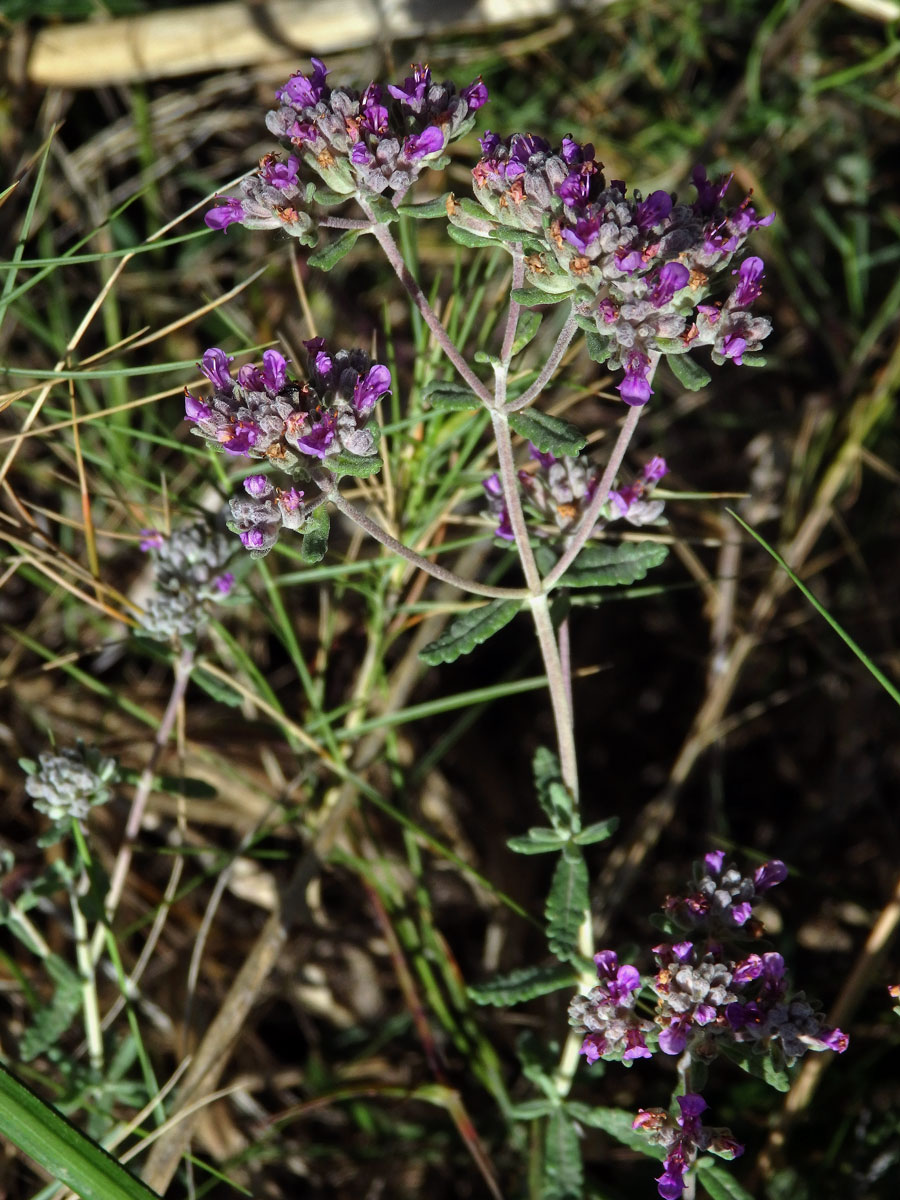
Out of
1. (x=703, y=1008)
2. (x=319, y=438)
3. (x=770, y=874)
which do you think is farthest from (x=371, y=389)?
(x=703, y=1008)

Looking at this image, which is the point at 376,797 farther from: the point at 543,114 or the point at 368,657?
the point at 543,114

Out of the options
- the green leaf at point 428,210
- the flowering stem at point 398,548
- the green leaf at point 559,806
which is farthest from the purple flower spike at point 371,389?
the green leaf at point 559,806

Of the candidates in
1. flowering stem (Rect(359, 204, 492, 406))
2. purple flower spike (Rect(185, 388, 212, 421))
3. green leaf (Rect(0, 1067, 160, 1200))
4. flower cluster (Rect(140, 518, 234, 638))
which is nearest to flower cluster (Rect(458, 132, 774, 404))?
flowering stem (Rect(359, 204, 492, 406))

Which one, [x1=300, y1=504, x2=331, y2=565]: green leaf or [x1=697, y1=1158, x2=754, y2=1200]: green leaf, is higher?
[x1=300, y1=504, x2=331, y2=565]: green leaf

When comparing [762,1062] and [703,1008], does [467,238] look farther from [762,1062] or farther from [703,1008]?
[762,1062]

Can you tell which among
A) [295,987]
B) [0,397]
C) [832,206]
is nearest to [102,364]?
[0,397]

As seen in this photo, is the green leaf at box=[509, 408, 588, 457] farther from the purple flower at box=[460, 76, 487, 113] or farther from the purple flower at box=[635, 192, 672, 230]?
the purple flower at box=[460, 76, 487, 113]
